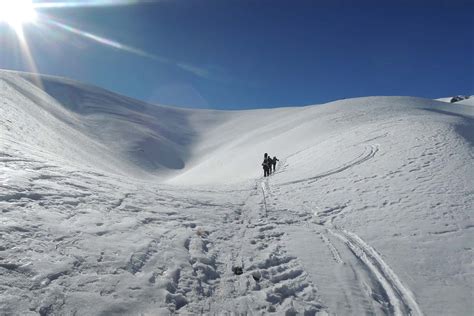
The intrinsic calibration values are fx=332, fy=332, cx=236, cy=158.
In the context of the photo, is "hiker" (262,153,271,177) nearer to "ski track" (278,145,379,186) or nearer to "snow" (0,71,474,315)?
"snow" (0,71,474,315)

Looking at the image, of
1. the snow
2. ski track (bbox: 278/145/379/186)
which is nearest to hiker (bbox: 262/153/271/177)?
the snow

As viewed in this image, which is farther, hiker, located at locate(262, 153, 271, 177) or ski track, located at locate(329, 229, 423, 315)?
hiker, located at locate(262, 153, 271, 177)

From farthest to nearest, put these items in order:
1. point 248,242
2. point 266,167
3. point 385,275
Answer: point 266,167 < point 248,242 < point 385,275

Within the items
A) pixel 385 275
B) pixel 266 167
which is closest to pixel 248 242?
pixel 385 275

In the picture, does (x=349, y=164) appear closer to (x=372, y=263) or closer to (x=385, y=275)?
(x=372, y=263)

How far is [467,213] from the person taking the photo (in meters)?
10.9

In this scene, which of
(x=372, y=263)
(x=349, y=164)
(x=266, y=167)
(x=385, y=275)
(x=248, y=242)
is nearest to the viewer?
(x=385, y=275)

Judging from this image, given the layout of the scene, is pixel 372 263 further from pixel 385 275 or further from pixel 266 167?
pixel 266 167

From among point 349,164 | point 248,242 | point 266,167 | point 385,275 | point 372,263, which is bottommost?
point 385,275

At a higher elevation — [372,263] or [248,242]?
[248,242]

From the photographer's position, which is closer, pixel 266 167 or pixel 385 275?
pixel 385 275

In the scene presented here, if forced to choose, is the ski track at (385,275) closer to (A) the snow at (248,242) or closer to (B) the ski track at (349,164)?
(A) the snow at (248,242)

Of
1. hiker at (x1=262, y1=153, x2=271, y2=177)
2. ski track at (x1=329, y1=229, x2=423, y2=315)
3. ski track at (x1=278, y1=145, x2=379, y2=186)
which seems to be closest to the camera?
ski track at (x1=329, y1=229, x2=423, y2=315)

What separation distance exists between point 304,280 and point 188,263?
2591 millimetres
